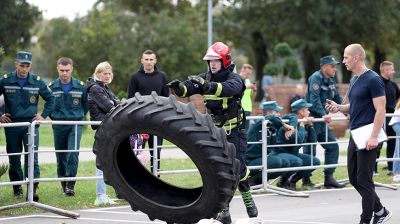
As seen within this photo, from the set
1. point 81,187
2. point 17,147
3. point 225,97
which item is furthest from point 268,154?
point 225,97

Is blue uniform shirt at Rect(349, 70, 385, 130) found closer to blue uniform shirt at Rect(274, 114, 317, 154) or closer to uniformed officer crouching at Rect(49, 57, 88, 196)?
blue uniform shirt at Rect(274, 114, 317, 154)

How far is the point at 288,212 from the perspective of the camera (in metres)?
11.4

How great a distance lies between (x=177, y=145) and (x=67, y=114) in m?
5.38

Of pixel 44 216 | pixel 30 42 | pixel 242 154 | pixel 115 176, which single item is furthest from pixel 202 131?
pixel 30 42

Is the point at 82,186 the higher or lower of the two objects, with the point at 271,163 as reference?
lower

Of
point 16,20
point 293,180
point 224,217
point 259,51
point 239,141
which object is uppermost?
point 16,20

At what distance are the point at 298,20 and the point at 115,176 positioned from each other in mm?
44142

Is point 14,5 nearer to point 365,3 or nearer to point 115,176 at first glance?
point 365,3

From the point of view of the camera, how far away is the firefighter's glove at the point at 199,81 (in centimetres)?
874

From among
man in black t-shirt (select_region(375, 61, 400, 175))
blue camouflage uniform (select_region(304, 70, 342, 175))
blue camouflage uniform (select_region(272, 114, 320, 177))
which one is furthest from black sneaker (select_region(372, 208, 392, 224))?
man in black t-shirt (select_region(375, 61, 400, 175))

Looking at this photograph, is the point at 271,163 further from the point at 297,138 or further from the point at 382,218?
the point at 382,218

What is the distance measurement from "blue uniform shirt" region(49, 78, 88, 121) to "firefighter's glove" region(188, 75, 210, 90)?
4.06 meters

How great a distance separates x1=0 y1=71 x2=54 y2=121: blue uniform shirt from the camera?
11961 mm

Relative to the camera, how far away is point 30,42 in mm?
49375
